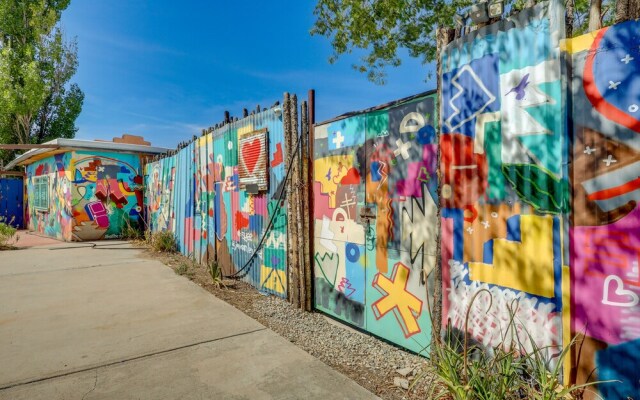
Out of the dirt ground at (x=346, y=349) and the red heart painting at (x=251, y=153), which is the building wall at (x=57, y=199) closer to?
the red heart painting at (x=251, y=153)

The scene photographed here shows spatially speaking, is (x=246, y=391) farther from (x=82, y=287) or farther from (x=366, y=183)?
(x=82, y=287)

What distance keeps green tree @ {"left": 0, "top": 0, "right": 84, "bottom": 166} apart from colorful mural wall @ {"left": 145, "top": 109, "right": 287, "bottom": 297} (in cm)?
1540

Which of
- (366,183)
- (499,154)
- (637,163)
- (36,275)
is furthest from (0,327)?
(637,163)

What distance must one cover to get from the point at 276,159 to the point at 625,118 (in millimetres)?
4382

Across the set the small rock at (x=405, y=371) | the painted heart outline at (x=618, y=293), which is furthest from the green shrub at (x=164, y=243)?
the painted heart outline at (x=618, y=293)

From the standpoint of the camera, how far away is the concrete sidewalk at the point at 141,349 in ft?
9.87

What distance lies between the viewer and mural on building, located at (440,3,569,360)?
2.60 metres

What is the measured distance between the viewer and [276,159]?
227 inches

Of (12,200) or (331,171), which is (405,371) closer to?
(331,171)

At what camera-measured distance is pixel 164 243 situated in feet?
33.7

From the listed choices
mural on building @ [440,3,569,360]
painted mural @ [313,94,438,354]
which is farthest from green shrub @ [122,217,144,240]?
mural on building @ [440,3,569,360]

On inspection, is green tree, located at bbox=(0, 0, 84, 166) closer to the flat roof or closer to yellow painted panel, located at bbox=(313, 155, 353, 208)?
the flat roof

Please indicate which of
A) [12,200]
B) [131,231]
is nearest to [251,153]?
[131,231]

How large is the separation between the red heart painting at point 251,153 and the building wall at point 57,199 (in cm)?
935
